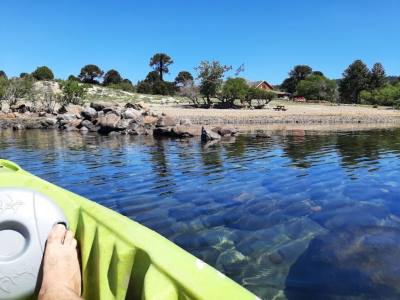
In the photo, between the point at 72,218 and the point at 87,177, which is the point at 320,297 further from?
the point at 87,177

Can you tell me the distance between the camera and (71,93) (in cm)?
5159

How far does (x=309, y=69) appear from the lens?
96.1 meters

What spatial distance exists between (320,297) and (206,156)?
11.0m

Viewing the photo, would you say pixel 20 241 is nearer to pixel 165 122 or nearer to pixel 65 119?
pixel 165 122

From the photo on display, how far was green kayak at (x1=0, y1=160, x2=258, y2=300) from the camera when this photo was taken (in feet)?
7.38

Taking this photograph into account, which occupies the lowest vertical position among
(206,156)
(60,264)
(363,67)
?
(206,156)

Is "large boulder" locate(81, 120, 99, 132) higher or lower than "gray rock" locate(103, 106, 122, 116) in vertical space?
lower

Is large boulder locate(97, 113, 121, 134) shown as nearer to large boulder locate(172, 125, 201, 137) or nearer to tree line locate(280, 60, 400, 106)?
large boulder locate(172, 125, 201, 137)

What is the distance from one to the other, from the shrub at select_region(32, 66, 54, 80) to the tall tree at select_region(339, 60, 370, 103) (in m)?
56.3

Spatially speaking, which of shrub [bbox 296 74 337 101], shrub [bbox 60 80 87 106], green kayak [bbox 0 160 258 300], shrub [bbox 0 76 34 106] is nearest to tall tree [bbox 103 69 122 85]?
shrub [bbox 0 76 34 106]

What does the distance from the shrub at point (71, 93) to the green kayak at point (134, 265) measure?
49.9m

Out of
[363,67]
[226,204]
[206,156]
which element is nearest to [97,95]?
[363,67]

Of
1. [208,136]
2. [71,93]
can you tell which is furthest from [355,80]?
[208,136]

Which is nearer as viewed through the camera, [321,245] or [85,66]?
[321,245]
